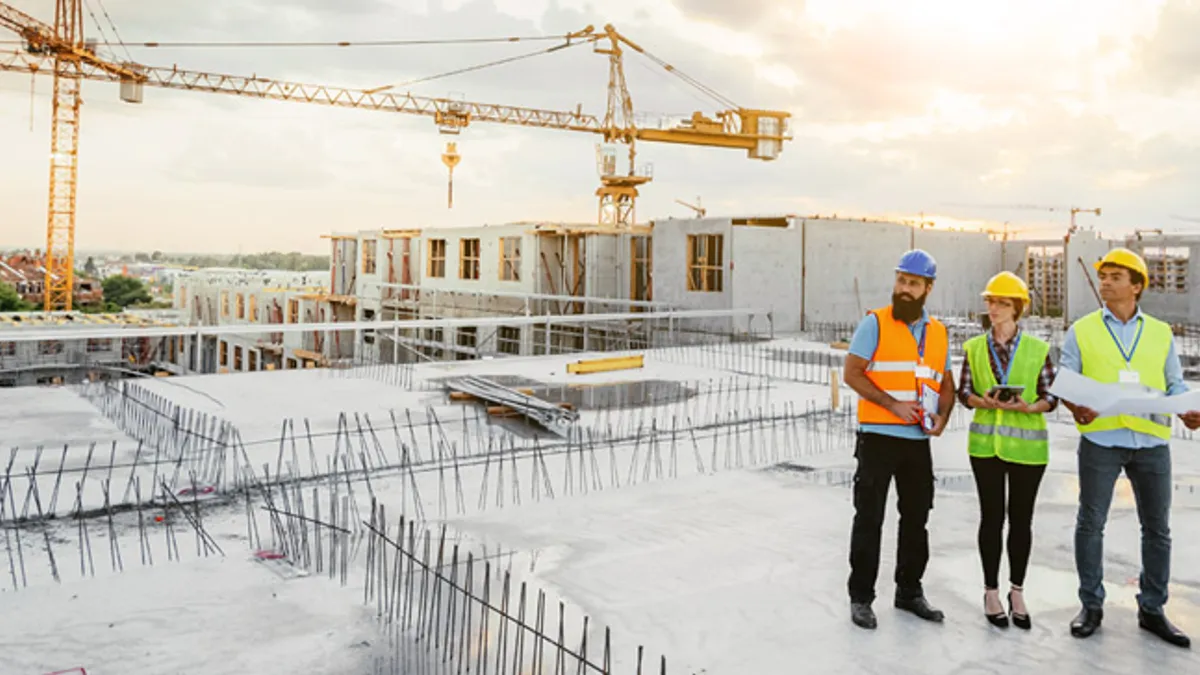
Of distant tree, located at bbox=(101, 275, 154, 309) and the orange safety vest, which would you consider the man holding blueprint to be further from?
distant tree, located at bbox=(101, 275, 154, 309)

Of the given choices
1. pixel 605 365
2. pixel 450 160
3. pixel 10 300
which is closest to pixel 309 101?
pixel 450 160

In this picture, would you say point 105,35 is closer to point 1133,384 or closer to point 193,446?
point 193,446

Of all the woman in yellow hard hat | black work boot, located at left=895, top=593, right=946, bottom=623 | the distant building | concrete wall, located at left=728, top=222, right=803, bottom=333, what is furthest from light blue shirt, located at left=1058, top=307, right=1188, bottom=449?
the distant building

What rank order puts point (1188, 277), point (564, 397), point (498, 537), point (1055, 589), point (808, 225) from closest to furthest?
point (1055, 589), point (498, 537), point (564, 397), point (808, 225), point (1188, 277)

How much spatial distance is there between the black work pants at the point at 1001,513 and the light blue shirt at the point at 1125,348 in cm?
32

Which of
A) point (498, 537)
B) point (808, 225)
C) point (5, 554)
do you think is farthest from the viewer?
point (808, 225)

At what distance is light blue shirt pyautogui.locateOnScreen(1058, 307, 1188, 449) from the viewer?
3.95 m

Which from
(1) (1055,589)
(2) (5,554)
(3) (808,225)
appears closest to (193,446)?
(2) (5,554)

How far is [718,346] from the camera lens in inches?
735

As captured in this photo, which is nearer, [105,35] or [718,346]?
[718,346]

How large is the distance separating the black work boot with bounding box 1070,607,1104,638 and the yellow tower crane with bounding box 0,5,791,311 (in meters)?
45.8

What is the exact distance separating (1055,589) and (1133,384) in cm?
140

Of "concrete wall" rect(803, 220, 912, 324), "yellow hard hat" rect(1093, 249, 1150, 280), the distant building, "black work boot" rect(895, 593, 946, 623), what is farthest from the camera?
the distant building

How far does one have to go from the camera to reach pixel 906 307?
4207 mm
